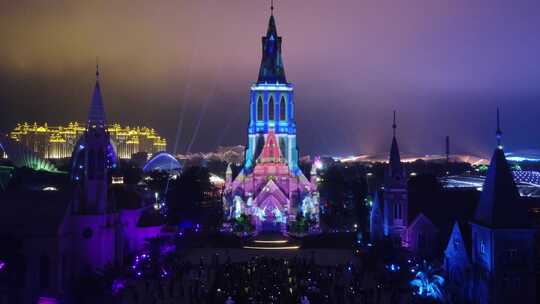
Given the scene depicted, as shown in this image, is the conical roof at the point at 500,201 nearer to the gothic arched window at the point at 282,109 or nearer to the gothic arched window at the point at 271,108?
the gothic arched window at the point at 282,109

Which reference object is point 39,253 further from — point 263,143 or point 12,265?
point 263,143

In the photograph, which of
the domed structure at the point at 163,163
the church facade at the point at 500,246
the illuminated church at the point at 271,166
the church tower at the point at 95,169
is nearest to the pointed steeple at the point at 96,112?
the church tower at the point at 95,169

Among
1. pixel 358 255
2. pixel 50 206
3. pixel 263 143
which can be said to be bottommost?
pixel 358 255

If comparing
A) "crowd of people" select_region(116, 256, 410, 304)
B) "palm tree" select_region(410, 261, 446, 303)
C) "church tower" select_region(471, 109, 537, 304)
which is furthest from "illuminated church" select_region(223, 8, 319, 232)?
"church tower" select_region(471, 109, 537, 304)

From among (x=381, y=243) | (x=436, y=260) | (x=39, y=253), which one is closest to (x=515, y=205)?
(x=436, y=260)

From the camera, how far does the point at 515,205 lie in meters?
32.8

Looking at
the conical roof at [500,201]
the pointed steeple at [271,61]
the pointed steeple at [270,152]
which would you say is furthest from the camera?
the pointed steeple at [271,61]

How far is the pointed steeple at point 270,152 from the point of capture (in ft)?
247

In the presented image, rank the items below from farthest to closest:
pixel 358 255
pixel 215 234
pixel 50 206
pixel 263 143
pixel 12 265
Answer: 1. pixel 263 143
2. pixel 215 234
3. pixel 358 255
4. pixel 50 206
5. pixel 12 265

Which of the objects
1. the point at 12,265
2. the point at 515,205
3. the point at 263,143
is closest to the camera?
the point at 515,205

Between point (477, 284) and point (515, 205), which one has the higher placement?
point (515, 205)

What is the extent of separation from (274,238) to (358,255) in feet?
39.2

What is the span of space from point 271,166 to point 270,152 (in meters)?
2.27

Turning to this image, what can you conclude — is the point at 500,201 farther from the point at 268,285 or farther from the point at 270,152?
the point at 270,152
